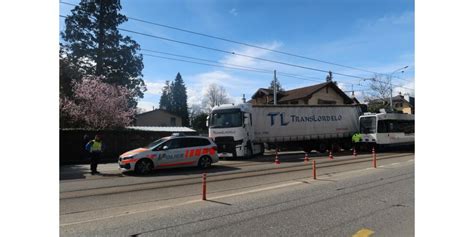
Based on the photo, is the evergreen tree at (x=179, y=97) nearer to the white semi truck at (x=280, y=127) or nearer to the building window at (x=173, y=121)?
the building window at (x=173, y=121)

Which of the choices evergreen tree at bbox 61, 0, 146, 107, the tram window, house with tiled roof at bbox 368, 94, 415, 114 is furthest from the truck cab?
house with tiled roof at bbox 368, 94, 415, 114

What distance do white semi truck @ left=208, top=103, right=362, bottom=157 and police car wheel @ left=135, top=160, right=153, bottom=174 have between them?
763 cm

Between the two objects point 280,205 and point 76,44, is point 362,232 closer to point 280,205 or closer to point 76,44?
point 280,205

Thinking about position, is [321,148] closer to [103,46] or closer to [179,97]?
[103,46]

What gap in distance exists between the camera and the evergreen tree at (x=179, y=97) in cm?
8481

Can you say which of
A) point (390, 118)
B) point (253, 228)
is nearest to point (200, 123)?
point (390, 118)

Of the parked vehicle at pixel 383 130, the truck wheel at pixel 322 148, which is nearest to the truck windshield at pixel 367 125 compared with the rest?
the parked vehicle at pixel 383 130

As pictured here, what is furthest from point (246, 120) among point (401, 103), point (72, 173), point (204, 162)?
point (401, 103)

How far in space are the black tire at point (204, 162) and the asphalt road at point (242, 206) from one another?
3.15m

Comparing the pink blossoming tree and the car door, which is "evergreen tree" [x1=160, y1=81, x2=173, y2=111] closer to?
the pink blossoming tree

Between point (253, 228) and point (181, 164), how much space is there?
31.3 feet

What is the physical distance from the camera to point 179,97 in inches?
3425
